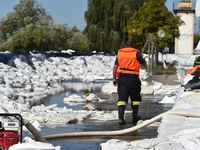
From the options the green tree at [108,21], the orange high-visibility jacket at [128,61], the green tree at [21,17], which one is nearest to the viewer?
the orange high-visibility jacket at [128,61]

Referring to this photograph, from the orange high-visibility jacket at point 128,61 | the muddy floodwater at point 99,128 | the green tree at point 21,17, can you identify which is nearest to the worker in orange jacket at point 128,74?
the orange high-visibility jacket at point 128,61

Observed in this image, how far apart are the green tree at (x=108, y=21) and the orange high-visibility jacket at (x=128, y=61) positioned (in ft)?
131

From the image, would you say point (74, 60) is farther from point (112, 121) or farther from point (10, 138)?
point (10, 138)

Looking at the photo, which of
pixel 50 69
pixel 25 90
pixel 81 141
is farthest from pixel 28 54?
pixel 81 141

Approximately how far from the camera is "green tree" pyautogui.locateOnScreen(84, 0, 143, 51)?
48656mm

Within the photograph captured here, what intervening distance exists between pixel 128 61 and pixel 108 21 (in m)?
42.2

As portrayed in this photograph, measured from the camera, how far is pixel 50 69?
87.6ft

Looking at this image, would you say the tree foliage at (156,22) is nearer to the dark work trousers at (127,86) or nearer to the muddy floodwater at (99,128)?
the muddy floodwater at (99,128)

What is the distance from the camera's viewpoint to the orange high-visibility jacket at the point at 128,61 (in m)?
Result: 8.18

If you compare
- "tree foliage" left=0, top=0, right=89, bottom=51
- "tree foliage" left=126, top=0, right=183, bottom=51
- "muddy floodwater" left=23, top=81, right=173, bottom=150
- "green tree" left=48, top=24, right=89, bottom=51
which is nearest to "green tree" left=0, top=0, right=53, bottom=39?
"tree foliage" left=0, top=0, right=89, bottom=51

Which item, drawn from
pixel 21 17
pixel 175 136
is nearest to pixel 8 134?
pixel 175 136

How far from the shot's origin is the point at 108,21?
49969 millimetres

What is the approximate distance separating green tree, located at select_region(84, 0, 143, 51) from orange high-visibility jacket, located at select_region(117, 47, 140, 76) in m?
39.8

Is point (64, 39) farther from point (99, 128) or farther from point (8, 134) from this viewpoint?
point (8, 134)
